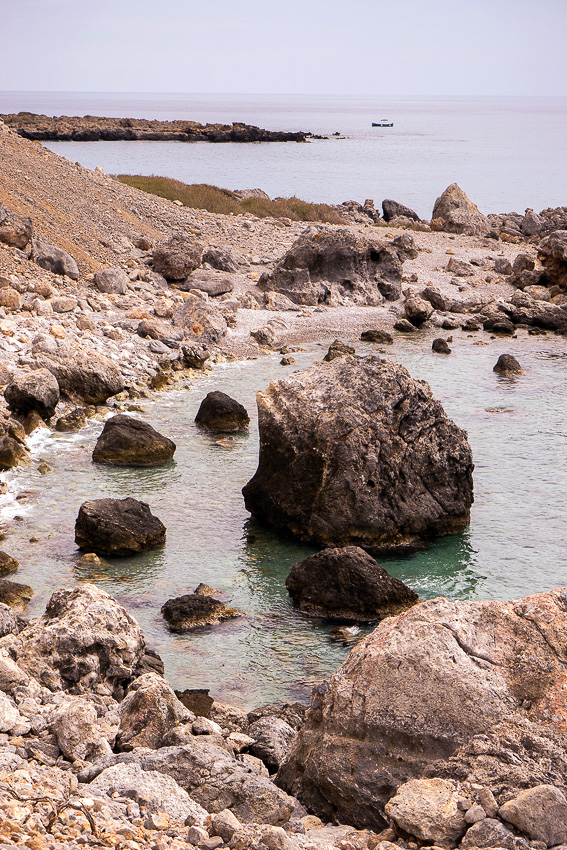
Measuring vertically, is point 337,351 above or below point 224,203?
below

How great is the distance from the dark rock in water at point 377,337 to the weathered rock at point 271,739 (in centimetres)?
2427

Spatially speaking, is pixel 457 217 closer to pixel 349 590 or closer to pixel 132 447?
pixel 132 447

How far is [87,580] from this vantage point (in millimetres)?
14836

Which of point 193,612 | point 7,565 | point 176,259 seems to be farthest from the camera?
point 176,259

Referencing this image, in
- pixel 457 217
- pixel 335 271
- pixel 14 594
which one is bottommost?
pixel 14 594

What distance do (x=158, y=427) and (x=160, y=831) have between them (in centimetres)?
1642

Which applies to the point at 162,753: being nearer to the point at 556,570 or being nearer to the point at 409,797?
the point at 409,797

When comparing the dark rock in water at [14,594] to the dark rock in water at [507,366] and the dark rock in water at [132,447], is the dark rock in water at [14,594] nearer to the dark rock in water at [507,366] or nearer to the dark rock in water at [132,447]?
the dark rock in water at [132,447]

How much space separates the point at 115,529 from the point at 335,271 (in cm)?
2413

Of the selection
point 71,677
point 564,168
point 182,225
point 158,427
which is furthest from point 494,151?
point 71,677

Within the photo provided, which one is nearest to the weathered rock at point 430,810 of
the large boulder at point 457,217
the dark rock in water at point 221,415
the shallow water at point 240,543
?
the shallow water at point 240,543

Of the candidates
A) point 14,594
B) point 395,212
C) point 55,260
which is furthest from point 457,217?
point 14,594

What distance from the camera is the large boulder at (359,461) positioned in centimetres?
1652

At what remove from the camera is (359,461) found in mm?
16578
